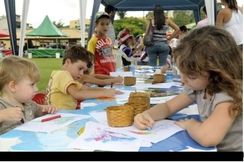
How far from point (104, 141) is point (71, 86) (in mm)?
981

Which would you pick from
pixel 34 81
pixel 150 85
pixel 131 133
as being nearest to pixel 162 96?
pixel 150 85

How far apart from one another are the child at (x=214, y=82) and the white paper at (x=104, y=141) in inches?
4.6

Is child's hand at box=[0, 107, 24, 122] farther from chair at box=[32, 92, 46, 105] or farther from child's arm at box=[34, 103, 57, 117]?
chair at box=[32, 92, 46, 105]

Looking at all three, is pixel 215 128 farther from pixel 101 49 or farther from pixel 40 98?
pixel 101 49

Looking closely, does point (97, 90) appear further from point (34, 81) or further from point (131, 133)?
point (131, 133)

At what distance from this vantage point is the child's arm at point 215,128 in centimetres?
98

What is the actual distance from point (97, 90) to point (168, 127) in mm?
772

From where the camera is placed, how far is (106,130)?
1158 millimetres

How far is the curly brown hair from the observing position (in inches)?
42.9

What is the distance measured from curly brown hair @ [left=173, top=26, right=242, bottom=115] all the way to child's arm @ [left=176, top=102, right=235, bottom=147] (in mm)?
51

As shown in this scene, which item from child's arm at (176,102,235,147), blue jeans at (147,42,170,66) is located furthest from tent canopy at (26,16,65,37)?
child's arm at (176,102,235,147)

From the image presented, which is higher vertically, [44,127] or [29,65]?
[29,65]

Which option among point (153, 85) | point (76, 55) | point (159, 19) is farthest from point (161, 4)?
point (76, 55)

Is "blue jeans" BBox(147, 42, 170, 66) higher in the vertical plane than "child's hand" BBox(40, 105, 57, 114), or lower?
higher
